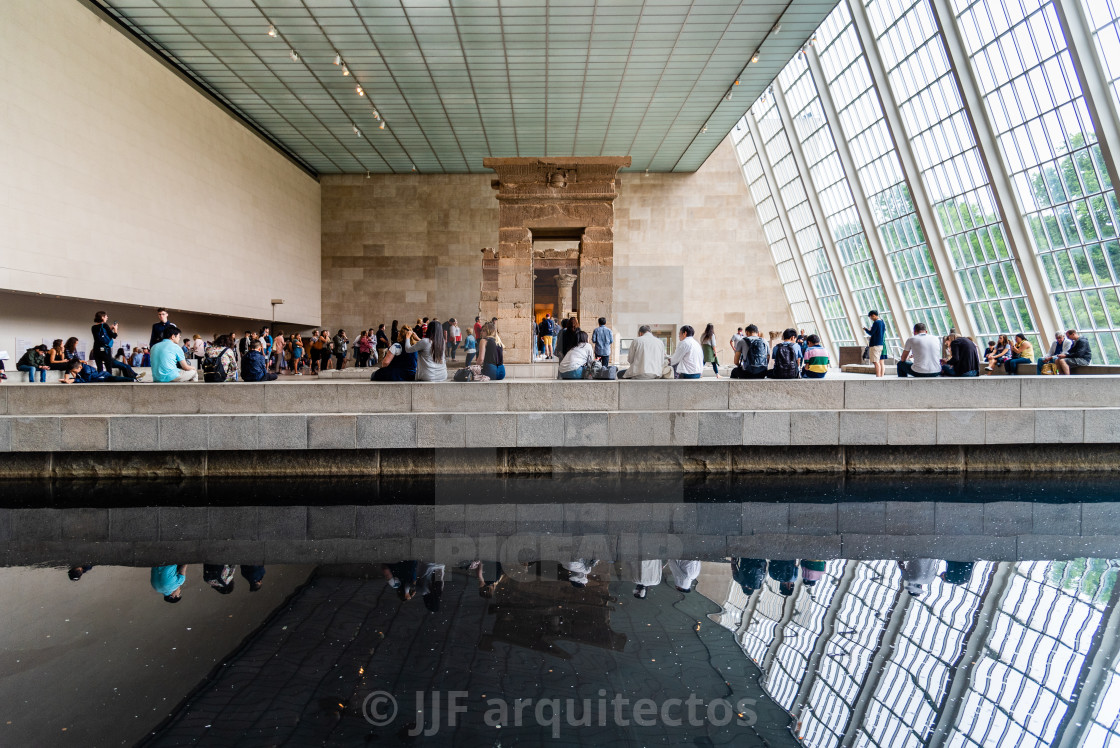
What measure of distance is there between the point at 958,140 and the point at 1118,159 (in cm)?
523

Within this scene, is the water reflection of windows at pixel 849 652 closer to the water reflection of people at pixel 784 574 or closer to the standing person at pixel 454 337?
the water reflection of people at pixel 784 574

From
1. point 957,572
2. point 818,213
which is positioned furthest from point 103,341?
point 818,213

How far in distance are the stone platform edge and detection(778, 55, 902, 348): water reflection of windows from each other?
16.9 m

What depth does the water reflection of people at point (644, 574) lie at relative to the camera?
4.62m

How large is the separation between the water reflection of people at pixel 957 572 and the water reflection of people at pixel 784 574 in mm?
→ 1091

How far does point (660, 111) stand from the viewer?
24469 mm

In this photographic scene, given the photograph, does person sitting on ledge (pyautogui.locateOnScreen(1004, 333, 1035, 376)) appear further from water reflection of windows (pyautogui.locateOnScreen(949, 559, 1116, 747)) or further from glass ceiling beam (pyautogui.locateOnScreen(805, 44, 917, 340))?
water reflection of windows (pyautogui.locateOnScreen(949, 559, 1116, 747))

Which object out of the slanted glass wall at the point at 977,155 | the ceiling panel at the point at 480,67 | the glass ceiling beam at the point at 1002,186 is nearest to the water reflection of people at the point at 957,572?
the slanted glass wall at the point at 977,155

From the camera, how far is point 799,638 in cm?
387

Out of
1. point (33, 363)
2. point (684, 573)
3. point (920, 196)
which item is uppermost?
point (920, 196)

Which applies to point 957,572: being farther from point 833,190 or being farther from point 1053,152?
point 833,190

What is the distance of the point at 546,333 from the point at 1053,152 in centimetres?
1325

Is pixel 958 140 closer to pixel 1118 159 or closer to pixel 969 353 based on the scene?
pixel 1118 159

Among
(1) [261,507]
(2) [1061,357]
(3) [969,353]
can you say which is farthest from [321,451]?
(2) [1061,357]
